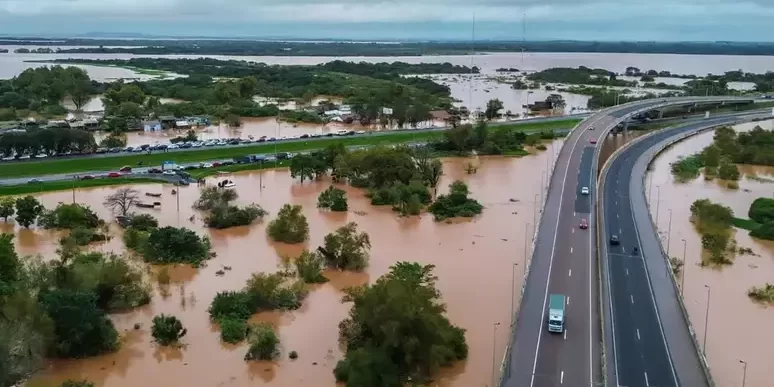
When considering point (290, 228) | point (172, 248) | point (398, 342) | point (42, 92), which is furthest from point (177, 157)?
point (42, 92)

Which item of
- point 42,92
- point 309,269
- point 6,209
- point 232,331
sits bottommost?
point 232,331

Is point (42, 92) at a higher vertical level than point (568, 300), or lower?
higher

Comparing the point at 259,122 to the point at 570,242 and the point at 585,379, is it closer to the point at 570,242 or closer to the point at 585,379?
the point at 570,242

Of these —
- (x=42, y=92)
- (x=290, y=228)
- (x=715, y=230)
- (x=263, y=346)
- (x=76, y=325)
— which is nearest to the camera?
(x=76, y=325)

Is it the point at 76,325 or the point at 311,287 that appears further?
the point at 311,287

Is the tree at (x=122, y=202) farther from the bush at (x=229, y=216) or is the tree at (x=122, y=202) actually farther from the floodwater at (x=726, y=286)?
the floodwater at (x=726, y=286)

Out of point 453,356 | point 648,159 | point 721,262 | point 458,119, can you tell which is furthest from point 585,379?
point 458,119

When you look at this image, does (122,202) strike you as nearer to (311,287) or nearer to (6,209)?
(6,209)
